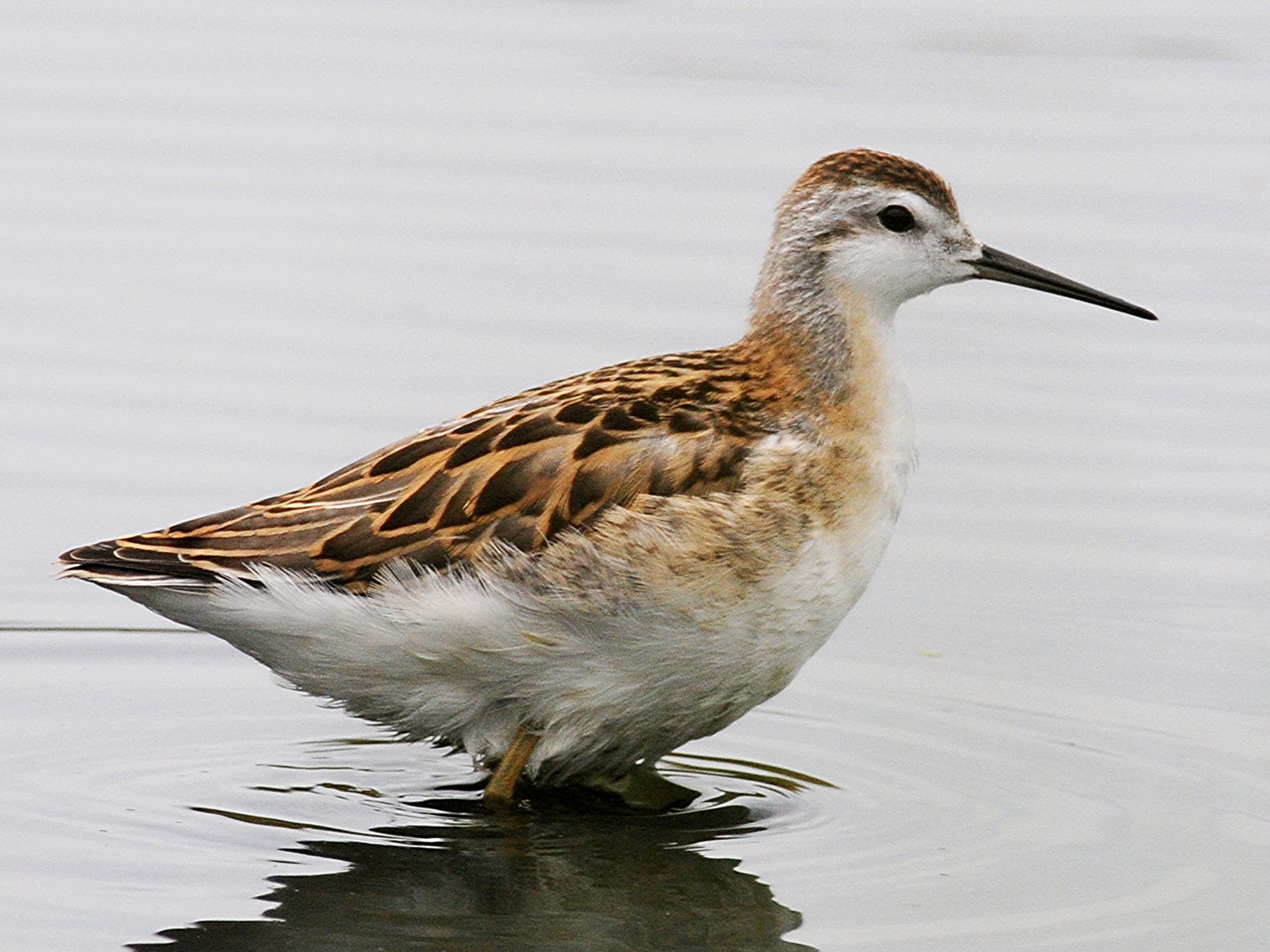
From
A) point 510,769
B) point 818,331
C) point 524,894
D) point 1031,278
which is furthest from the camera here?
point 1031,278

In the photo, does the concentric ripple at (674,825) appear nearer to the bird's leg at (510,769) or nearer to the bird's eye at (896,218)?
the bird's leg at (510,769)

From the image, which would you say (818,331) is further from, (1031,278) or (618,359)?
(618,359)

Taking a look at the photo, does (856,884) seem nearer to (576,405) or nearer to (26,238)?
(576,405)

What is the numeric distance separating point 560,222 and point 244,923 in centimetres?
757

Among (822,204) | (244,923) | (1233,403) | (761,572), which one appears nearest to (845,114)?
(1233,403)

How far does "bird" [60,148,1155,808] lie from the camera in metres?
8.99

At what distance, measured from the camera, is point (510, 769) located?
30.7ft

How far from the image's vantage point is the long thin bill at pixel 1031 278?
10.3 meters

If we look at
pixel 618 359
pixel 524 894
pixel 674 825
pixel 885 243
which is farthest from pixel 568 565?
pixel 618 359

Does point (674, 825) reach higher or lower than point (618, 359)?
lower

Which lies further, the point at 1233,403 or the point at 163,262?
the point at 163,262

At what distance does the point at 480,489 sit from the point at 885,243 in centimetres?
192

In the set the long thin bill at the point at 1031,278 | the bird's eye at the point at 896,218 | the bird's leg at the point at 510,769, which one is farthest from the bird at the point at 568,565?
the long thin bill at the point at 1031,278

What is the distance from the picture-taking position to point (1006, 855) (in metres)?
8.91
